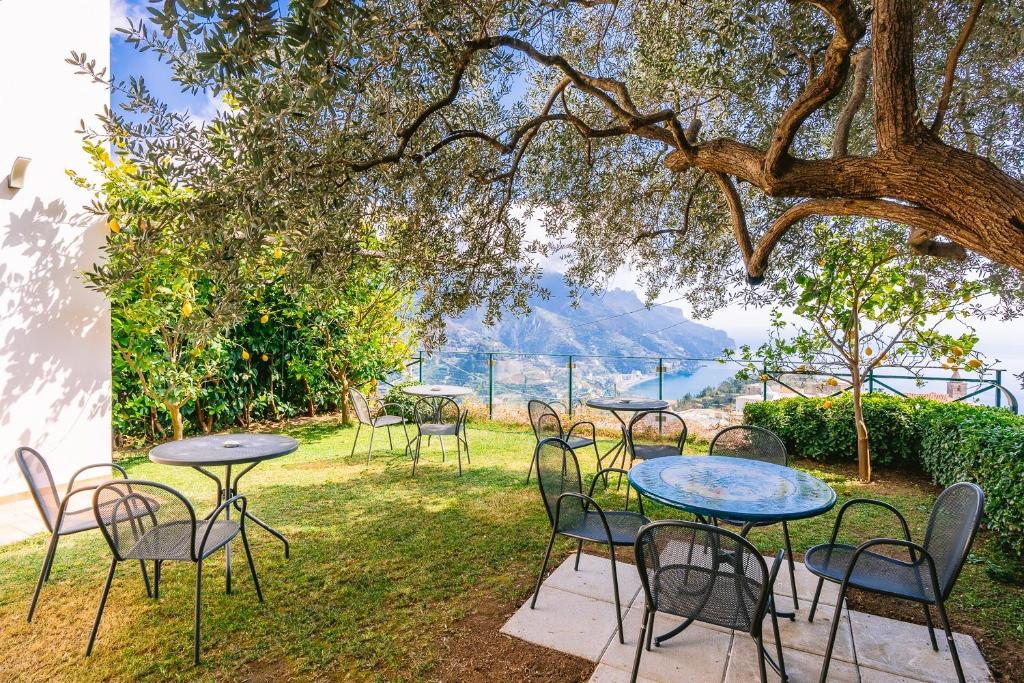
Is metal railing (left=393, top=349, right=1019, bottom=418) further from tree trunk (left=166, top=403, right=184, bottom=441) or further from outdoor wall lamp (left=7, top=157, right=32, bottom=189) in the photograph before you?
outdoor wall lamp (left=7, top=157, right=32, bottom=189)

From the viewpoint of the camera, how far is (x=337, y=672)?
2.48 meters

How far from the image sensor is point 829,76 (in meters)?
2.76

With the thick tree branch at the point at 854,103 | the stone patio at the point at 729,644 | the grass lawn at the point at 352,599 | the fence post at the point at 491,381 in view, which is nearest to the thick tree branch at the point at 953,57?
the thick tree branch at the point at 854,103

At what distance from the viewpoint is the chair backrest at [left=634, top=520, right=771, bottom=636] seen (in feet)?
6.66

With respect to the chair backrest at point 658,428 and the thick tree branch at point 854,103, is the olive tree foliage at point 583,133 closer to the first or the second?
the thick tree branch at point 854,103

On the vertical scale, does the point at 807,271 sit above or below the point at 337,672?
above

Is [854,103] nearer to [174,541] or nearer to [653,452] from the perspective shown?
[653,452]

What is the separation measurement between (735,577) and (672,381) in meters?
6.81

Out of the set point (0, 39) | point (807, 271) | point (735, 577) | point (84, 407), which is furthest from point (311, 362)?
point (735, 577)

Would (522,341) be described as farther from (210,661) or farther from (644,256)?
(210,661)

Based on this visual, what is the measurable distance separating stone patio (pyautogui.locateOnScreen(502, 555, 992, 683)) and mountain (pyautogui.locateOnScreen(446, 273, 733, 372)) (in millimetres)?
3275

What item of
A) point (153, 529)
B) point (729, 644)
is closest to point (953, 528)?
point (729, 644)

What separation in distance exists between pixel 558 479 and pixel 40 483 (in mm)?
3053

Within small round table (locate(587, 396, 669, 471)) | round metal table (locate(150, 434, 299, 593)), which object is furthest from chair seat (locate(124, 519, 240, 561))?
small round table (locate(587, 396, 669, 471))
